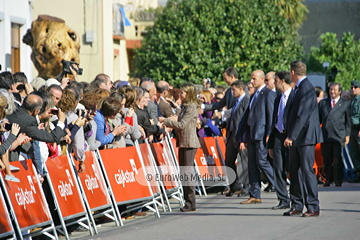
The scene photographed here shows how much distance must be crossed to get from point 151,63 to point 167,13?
2.30 metres

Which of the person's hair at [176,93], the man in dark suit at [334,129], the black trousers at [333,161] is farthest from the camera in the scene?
the man in dark suit at [334,129]

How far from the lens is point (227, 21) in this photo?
34594mm

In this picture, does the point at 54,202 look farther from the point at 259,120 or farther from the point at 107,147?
the point at 259,120

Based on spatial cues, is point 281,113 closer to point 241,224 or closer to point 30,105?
point 241,224

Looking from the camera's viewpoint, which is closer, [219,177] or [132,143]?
[132,143]

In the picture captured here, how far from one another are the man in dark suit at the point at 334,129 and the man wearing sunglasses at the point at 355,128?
1.26 feet

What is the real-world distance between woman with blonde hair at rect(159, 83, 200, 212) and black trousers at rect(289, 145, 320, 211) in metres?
1.62

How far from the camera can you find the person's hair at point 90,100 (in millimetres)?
11867

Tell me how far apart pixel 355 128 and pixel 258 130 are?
21.4ft

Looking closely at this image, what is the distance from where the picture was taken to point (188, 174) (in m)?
12.4

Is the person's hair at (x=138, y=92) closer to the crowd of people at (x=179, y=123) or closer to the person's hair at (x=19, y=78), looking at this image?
the crowd of people at (x=179, y=123)

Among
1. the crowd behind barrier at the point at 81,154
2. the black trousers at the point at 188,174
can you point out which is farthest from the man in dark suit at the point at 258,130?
the black trousers at the point at 188,174

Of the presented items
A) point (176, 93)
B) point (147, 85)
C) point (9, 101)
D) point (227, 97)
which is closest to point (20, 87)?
point (9, 101)

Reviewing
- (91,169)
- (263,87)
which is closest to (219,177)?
(263,87)
